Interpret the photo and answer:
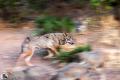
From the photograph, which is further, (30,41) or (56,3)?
(56,3)

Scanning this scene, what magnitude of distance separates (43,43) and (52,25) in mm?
1738

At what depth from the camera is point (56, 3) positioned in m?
13.1

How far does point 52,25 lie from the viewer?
35.1ft

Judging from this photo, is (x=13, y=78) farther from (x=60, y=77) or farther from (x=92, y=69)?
(x=92, y=69)

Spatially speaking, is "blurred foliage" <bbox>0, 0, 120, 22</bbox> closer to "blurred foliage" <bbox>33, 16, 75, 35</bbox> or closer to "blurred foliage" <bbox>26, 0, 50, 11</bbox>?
"blurred foliage" <bbox>26, 0, 50, 11</bbox>

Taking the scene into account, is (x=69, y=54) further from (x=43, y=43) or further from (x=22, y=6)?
(x=22, y=6)

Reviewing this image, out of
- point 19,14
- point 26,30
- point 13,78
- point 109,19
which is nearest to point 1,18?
point 19,14

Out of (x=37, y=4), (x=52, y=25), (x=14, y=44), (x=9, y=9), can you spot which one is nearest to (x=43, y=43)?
(x=14, y=44)

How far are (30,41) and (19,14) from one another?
387 centimetres

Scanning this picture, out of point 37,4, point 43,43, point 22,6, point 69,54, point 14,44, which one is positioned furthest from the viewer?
point 22,6

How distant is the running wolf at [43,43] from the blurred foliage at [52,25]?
1.25 metres

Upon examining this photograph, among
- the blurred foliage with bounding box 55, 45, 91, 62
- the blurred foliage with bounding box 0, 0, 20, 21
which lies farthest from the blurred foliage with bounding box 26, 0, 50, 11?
the blurred foliage with bounding box 55, 45, 91, 62

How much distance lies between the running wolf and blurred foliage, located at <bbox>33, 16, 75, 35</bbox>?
1255 mm

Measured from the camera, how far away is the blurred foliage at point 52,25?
10.6m
